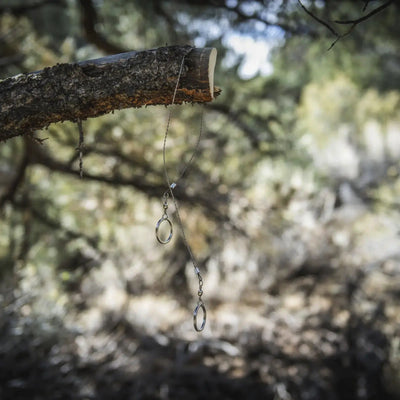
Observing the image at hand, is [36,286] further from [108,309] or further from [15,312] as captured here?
[108,309]

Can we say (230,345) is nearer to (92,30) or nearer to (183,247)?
(183,247)

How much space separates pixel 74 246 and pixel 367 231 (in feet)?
17.3

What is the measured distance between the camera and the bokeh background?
3393 millimetres

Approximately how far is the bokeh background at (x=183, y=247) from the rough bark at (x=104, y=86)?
198 centimetres

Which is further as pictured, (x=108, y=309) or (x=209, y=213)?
(x=108, y=309)

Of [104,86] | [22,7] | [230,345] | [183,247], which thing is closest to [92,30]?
[22,7]

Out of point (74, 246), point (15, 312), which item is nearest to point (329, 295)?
point (74, 246)

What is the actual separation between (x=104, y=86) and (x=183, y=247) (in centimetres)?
444

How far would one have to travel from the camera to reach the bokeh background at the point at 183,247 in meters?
3.39

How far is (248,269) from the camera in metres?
5.61

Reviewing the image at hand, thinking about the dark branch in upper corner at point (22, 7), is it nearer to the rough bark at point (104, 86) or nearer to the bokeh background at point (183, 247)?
the bokeh background at point (183, 247)

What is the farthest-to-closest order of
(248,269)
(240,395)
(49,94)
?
(248,269)
(240,395)
(49,94)

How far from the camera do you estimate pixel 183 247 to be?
546 centimetres

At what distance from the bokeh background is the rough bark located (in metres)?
1.98
